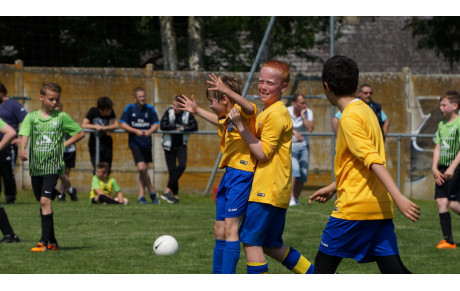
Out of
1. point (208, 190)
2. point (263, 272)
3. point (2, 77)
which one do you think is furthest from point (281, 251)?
point (2, 77)

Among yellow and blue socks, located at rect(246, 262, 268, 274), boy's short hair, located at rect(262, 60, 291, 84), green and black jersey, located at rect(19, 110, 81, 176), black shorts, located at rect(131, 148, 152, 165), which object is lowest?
yellow and blue socks, located at rect(246, 262, 268, 274)

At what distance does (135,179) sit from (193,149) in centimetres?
143

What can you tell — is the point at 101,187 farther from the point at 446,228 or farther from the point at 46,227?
the point at 446,228

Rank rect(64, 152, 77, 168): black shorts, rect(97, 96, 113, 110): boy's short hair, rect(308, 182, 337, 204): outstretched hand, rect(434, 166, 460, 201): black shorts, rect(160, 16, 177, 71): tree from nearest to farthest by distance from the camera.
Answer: rect(308, 182, 337, 204): outstretched hand, rect(434, 166, 460, 201): black shorts, rect(97, 96, 113, 110): boy's short hair, rect(64, 152, 77, 168): black shorts, rect(160, 16, 177, 71): tree

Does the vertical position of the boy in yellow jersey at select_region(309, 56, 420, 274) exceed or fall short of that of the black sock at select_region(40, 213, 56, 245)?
it exceeds it

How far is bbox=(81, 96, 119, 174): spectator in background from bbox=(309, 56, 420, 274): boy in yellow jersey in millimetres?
10132

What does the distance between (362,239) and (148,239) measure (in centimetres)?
517

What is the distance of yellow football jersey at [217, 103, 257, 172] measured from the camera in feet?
20.6

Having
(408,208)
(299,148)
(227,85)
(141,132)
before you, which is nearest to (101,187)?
(141,132)

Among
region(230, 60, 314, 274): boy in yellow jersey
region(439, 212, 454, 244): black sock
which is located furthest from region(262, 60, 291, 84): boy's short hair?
region(439, 212, 454, 244): black sock

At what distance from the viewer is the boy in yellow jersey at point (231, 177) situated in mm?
6203

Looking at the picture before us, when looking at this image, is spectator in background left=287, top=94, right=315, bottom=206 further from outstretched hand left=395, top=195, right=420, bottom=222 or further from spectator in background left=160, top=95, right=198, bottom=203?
outstretched hand left=395, top=195, right=420, bottom=222

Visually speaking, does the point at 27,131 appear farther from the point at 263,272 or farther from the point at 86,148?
the point at 86,148

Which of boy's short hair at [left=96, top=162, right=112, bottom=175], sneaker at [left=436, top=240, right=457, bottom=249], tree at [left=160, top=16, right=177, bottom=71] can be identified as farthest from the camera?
tree at [left=160, top=16, right=177, bottom=71]
